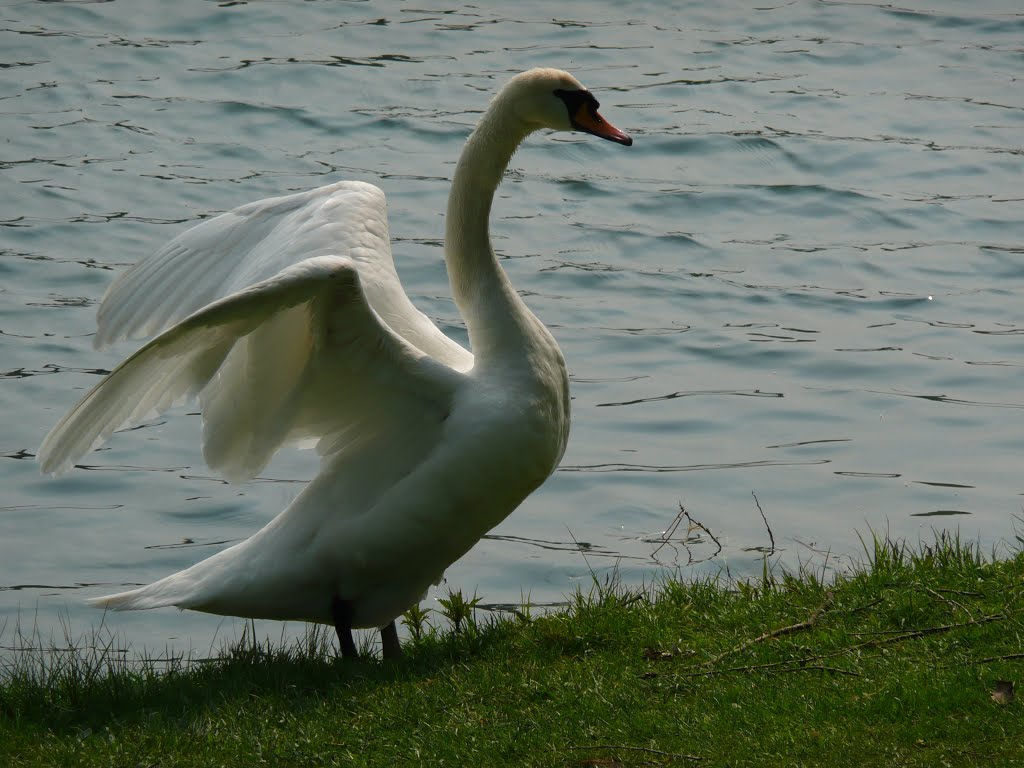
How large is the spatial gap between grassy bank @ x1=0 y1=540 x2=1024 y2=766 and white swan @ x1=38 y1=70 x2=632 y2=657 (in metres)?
0.29

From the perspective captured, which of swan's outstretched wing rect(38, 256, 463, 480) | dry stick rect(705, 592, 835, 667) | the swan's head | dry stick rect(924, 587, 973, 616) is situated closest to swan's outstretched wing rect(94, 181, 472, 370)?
swan's outstretched wing rect(38, 256, 463, 480)

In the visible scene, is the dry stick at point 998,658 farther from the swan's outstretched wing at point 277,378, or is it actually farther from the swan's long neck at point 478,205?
the swan's long neck at point 478,205

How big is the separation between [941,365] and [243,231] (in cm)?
549

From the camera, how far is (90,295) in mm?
11000

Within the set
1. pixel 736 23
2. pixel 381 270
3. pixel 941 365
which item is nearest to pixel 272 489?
pixel 381 270

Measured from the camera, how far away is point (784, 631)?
5.31 meters

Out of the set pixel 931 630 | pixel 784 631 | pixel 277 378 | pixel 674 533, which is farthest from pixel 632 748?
pixel 674 533

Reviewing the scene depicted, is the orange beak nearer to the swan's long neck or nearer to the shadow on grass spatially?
the swan's long neck

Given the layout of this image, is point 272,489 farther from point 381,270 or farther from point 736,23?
point 736,23

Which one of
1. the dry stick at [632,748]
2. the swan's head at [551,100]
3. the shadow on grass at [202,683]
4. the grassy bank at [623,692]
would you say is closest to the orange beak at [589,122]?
the swan's head at [551,100]

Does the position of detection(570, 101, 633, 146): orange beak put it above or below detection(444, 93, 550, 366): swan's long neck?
above

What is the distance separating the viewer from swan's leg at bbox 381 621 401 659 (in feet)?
18.7

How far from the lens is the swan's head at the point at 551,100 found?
577 centimetres

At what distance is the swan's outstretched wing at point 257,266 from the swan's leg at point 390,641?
1.01 metres
